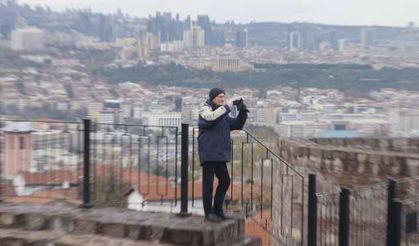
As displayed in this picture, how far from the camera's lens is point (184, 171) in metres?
7.53

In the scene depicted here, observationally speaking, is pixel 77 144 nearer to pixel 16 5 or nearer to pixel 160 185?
pixel 160 185

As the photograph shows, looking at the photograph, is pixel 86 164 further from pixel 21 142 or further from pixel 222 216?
pixel 222 216

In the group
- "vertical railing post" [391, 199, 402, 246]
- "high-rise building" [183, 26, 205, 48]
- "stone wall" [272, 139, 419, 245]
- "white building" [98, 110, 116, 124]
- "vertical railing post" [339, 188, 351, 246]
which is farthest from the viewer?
"high-rise building" [183, 26, 205, 48]

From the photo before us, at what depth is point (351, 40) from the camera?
54.2 m

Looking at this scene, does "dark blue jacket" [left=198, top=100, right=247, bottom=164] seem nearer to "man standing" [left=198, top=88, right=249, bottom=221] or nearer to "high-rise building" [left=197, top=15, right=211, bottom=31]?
"man standing" [left=198, top=88, right=249, bottom=221]

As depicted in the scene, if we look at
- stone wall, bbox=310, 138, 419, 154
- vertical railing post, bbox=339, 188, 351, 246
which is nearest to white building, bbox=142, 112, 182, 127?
vertical railing post, bbox=339, 188, 351, 246

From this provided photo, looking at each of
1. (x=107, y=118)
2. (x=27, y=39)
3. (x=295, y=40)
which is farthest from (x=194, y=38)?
(x=107, y=118)

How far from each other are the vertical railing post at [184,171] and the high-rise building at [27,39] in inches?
1463

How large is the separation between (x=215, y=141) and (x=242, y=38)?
42.6 meters

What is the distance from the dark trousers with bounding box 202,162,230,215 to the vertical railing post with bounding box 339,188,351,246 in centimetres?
124

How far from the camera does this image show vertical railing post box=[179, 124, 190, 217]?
750 centimetres

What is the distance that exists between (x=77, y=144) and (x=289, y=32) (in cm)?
4357

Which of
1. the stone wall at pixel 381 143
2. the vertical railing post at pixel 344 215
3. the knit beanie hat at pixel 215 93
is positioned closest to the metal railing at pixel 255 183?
the knit beanie hat at pixel 215 93

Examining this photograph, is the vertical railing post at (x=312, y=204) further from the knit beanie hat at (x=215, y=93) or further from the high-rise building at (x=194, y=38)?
the high-rise building at (x=194, y=38)
